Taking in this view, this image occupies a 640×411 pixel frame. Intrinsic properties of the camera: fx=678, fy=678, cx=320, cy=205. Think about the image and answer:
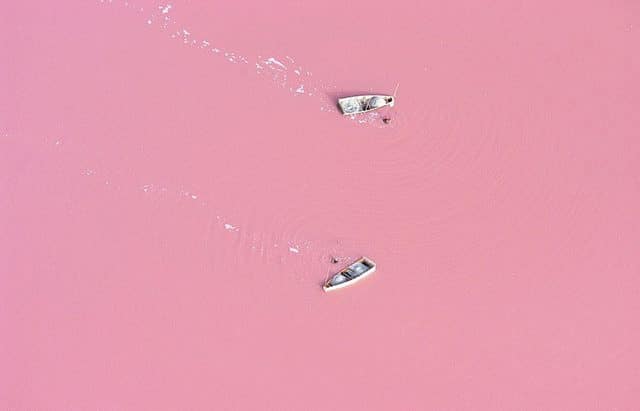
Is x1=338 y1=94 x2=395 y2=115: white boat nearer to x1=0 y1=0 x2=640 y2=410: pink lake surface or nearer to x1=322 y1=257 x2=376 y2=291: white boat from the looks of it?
x1=0 y1=0 x2=640 y2=410: pink lake surface

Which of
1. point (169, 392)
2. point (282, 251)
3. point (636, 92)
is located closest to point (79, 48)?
point (282, 251)

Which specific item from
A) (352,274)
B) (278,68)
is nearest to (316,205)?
(352,274)

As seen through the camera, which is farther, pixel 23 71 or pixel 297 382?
pixel 23 71

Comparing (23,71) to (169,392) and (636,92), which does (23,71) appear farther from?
(636,92)

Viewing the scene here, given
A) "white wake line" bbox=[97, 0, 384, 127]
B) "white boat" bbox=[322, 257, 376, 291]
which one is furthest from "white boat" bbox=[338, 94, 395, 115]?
"white boat" bbox=[322, 257, 376, 291]

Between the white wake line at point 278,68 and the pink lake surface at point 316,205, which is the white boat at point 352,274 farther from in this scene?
the white wake line at point 278,68

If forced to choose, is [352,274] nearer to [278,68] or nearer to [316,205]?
[316,205]
